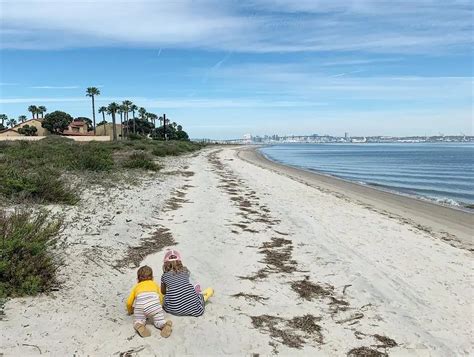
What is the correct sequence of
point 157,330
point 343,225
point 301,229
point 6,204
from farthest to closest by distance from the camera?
point 343,225, point 301,229, point 6,204, point 157,330

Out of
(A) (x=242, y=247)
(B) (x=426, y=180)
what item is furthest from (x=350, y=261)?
(B) (x=426, y=180)

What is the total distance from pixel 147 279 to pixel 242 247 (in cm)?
310

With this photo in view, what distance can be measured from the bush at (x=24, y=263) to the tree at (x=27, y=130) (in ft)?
281

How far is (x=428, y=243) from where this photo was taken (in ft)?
29.1

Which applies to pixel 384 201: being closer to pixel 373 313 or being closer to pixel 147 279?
pixel 373 313

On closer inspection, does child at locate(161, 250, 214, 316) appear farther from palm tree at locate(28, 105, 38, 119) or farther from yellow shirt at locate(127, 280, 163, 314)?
palm tree at locate(28, 105, 38, 119)

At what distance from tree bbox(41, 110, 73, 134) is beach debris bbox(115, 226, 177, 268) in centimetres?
8146

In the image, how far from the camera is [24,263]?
15.9ft

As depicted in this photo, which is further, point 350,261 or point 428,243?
point 428,243

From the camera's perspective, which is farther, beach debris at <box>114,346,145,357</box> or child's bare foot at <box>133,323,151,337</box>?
child's bare foot at <box>133,323,151,337</box>

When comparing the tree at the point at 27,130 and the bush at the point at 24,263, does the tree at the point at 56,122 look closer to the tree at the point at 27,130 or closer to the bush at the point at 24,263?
the tree at the point at 27,130

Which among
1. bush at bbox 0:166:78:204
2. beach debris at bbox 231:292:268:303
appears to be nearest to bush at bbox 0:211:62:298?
beach debris at bbox 231:292:268:303

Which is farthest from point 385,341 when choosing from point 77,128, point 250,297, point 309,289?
point 77,128

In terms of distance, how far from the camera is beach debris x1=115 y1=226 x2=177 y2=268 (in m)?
6.54
